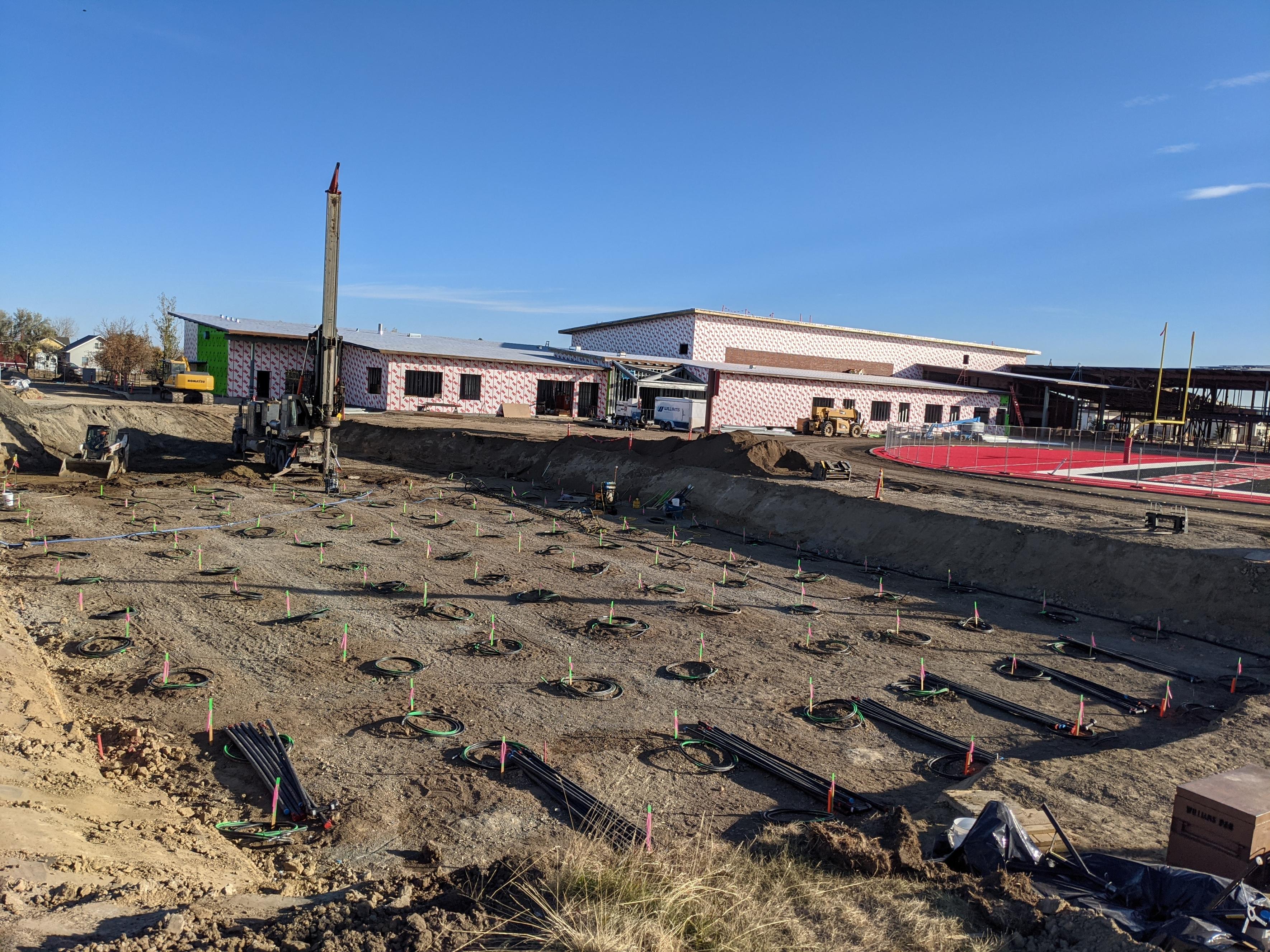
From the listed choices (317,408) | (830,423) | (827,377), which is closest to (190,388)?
(317,408)

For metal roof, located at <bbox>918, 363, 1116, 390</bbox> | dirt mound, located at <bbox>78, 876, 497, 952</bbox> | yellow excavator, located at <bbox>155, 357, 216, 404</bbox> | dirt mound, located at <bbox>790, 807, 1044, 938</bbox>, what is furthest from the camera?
metal roof, located at <bbox>918, 363, 1116, 390</bbox>

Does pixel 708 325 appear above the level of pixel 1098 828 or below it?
above

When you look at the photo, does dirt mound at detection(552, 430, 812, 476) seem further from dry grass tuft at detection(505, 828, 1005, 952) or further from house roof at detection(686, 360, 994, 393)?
house roof at detection(686, 360, 994, 393)

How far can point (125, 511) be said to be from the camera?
Result: 20.3m

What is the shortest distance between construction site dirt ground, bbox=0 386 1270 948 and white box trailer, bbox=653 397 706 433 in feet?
77.0

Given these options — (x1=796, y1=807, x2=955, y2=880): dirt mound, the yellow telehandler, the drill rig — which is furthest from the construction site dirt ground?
the yellow telehandler

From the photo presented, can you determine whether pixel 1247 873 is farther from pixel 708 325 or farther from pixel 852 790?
pixel 708 325

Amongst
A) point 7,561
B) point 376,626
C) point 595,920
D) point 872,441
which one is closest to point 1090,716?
point 595,920

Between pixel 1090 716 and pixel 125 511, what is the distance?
21269 millimetres

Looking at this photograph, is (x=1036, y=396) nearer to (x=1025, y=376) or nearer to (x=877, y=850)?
(x=1025, y=376)

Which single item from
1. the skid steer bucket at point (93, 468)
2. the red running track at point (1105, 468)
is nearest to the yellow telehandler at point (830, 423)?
the red running track at point (1105, 468)

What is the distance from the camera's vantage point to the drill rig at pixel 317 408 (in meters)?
22.4

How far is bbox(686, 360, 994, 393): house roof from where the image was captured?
49.5 meters

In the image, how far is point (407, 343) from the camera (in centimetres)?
5075
